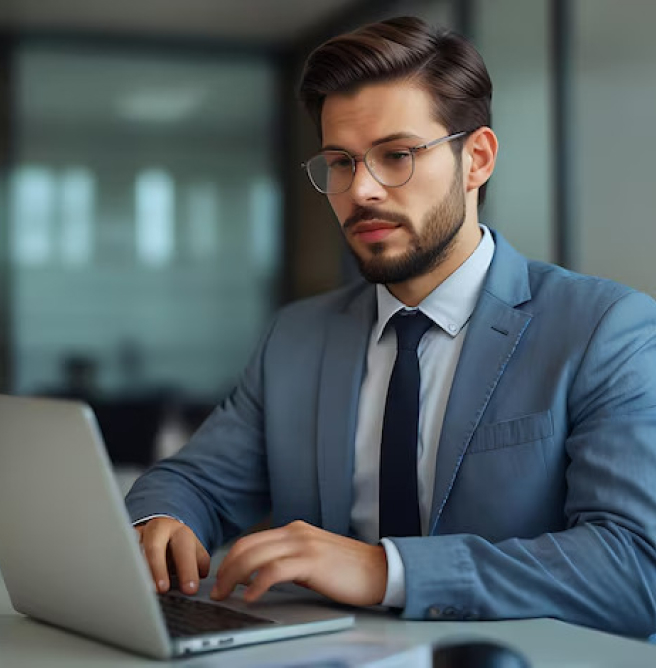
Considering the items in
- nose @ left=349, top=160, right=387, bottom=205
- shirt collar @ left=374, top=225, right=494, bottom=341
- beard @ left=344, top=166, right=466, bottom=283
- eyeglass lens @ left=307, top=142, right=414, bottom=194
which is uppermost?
eyeglass lens @ left=307, top=142, right=414, bottom=194

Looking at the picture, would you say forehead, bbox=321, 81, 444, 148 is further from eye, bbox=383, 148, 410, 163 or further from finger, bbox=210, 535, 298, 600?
finger, bbox=210, 535, 298, 600

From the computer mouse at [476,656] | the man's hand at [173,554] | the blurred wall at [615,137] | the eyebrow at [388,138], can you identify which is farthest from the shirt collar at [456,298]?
the blurred wall at [615,137]

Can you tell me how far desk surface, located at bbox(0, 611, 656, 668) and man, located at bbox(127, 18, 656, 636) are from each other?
0.06 meters

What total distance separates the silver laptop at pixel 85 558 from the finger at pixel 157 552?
0.08 meters

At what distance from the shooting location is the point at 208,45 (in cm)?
826

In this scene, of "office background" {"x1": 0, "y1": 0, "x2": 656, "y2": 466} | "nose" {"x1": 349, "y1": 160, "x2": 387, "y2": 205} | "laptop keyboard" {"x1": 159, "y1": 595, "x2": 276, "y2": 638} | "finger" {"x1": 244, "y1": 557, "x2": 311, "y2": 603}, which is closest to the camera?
"laptop keyboard" {"x1": 159, "y1": 595, "x2": 276, "y2": 638}

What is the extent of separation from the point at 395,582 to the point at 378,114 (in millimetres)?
842

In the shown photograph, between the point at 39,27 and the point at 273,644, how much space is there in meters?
7.47

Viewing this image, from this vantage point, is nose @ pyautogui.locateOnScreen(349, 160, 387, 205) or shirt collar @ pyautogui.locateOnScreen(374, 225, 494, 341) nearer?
nose @ pyautogui.locateOnScreen(349, 160, 387, 205)

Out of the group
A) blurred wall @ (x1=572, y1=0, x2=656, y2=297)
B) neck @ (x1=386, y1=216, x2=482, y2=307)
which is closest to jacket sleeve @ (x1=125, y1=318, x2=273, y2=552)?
neck @ (x1=386, y1=216, x2=482, y2=307)

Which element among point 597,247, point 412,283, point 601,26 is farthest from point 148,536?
point 601,26

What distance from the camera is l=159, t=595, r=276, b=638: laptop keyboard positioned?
117cm

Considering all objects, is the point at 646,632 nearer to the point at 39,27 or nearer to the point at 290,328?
the point at 290,328

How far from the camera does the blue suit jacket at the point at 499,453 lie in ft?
4.59
